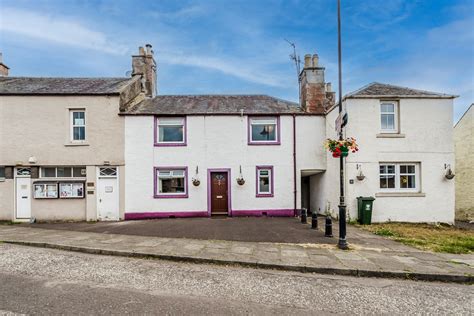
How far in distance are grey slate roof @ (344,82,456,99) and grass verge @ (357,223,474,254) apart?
636 cm

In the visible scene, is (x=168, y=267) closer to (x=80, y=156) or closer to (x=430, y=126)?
(x=80, y=156)

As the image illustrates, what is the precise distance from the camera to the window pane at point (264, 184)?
54.3 feet

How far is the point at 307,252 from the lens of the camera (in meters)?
8.52

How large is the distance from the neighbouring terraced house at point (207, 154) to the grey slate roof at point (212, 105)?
12 cm

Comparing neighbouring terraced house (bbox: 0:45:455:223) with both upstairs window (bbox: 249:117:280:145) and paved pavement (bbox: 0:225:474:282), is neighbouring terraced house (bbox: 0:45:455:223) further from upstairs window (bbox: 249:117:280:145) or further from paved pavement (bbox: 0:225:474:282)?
paved pavement (bbox: 0:225:474:282)

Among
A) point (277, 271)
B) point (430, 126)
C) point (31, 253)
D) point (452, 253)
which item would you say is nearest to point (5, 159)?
point (31, 253)

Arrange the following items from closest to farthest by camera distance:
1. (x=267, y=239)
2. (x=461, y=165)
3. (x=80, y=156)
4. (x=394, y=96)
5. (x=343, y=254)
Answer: (x=343, y=254), (x=267, y=239), (x=394, y=96), (x=80, y=156), (x=461, y=165)

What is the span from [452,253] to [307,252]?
14.7 ft

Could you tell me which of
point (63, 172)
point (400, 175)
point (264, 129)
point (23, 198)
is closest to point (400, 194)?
point (400, 175)

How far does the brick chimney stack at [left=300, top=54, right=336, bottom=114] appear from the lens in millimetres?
17062

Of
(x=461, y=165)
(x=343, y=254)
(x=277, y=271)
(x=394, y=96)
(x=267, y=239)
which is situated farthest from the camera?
(x=461, y=165)

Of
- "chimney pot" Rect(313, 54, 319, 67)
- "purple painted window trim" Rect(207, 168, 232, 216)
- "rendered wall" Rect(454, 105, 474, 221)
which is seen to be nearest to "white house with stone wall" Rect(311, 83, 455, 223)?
"chimney pot" Rect(313, 54, 319, 67)

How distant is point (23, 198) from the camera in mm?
15445

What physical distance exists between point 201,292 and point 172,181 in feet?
36.3
